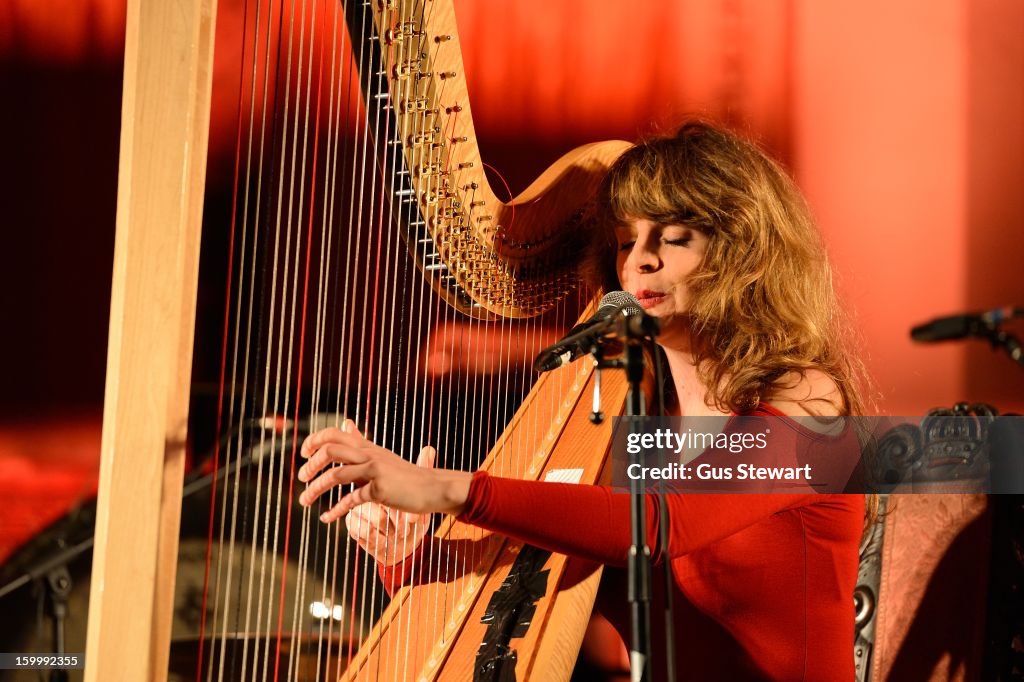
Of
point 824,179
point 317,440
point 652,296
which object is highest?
point 824,179

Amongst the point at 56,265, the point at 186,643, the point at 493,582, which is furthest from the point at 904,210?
the point at 56,265

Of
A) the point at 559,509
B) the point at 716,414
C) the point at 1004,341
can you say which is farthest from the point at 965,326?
the point at 716,414

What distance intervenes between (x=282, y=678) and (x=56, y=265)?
1.05 meters

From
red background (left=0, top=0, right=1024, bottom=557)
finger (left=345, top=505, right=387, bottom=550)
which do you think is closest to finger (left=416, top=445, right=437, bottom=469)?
finger (left=345, top=505, right=387, bottom=550)

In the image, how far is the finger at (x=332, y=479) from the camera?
1.06m

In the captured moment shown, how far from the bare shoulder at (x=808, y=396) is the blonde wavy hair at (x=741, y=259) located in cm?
1

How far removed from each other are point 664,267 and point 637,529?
0.69 meters

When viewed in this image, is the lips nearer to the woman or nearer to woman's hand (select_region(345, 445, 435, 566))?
the woman

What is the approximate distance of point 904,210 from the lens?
229 centimetres

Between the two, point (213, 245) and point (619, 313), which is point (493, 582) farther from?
point (213, 245)

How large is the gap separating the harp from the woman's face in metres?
0.19

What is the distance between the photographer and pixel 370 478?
3.71 feet

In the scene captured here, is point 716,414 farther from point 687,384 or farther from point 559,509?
point 559,509

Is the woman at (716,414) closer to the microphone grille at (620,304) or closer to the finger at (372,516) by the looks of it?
the finger at (372,516)
